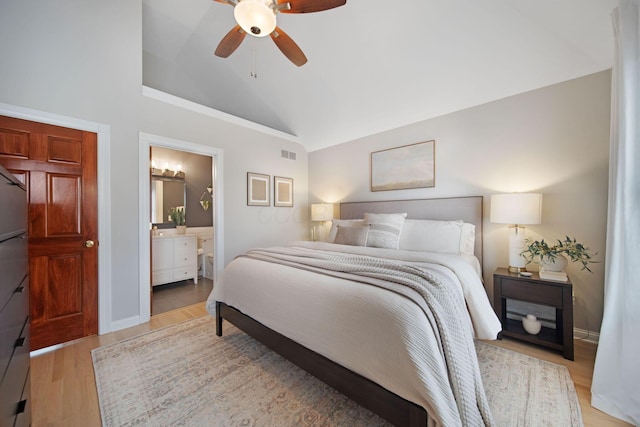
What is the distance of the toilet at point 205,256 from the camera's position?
4.48 m

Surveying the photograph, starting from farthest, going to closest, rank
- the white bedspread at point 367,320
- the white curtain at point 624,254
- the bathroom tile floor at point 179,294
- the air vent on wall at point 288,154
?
1. the air vent on wall at point 288,154
2. the bathroom tile floor at point 179,294
3. the white curtain at point 624,254
4. the white bedspread at point 367,320

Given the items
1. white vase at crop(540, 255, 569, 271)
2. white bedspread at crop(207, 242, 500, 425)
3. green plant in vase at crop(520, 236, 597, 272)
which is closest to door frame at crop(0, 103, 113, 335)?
white bedspread at crop(207, 242, 500, 425)

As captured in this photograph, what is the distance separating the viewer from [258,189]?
389 centimetres

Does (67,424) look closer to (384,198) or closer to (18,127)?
(18,127)

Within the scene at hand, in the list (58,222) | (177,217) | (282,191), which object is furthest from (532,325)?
(177,217)

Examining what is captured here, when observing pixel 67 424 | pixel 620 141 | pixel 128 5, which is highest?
pixel 128 5

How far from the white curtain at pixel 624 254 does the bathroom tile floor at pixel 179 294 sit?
3881 millimetres

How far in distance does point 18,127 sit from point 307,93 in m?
3.02

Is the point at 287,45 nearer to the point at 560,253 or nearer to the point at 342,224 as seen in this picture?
the point at 342,224

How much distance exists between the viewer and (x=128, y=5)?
2535 millimetres

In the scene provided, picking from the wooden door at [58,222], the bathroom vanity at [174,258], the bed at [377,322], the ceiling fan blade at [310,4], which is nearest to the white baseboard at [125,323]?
the wooden door at [58,222]

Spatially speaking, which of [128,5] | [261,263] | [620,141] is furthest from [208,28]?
[620,141]

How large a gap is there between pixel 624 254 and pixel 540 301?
85cm

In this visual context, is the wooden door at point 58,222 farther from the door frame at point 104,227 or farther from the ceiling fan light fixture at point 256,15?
the ceiling fan light fixture at point 256,15
